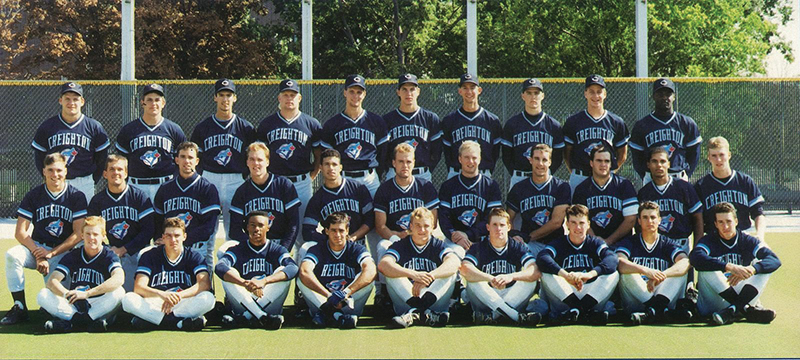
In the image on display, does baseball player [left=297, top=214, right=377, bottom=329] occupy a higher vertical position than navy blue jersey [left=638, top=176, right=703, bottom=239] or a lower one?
lower

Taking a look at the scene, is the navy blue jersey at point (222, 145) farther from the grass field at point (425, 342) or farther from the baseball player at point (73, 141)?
the grass field at point (425, 342)

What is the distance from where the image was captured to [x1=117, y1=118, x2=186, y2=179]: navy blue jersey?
7.14 metres

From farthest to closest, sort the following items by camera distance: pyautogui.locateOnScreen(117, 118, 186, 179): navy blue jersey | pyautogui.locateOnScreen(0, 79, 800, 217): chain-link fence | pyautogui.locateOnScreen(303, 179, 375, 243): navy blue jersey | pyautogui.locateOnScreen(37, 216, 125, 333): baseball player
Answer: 1. pyautogui.locateOnScreen(0, 79, 800, 217): chain-link fence
2. pyautogui.locateOnScreen(117, 118, 186, 179): navy blue jersey
3. pyautogui.locateOnScreen(303, 179, 375, 243): navy blue jersey
4. pyautogui.locateOnScreen(37, 216, 125, 333): baseball player

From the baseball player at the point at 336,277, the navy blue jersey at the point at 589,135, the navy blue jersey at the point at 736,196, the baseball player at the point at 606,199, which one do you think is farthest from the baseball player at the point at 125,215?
the navy blue jersey at the point at 736,196

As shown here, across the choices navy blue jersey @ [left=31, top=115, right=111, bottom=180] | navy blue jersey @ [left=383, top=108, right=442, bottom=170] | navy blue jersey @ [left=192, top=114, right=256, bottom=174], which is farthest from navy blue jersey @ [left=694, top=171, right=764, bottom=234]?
Result: navy blue jersey @ [left=31, top=115, right=111, bottom=180]

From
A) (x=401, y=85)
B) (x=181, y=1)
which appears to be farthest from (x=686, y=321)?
(x=181, y=1)

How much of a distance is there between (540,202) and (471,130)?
3.39ft

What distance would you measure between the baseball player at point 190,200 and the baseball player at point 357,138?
121 centimetres

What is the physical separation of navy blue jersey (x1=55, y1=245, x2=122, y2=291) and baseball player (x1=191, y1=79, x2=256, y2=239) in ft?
4.33

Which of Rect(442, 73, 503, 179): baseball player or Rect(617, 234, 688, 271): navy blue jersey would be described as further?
Rect(442, 73, 503, 179): baseball player

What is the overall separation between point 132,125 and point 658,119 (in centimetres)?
469

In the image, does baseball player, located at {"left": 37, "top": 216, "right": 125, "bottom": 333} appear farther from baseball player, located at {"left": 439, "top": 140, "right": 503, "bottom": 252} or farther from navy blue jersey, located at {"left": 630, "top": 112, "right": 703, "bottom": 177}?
navy blue jersey, located at {"left": 630, "top": 112, "right": 703, "bottom": 177}

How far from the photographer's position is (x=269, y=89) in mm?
12312

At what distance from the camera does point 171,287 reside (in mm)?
6066
